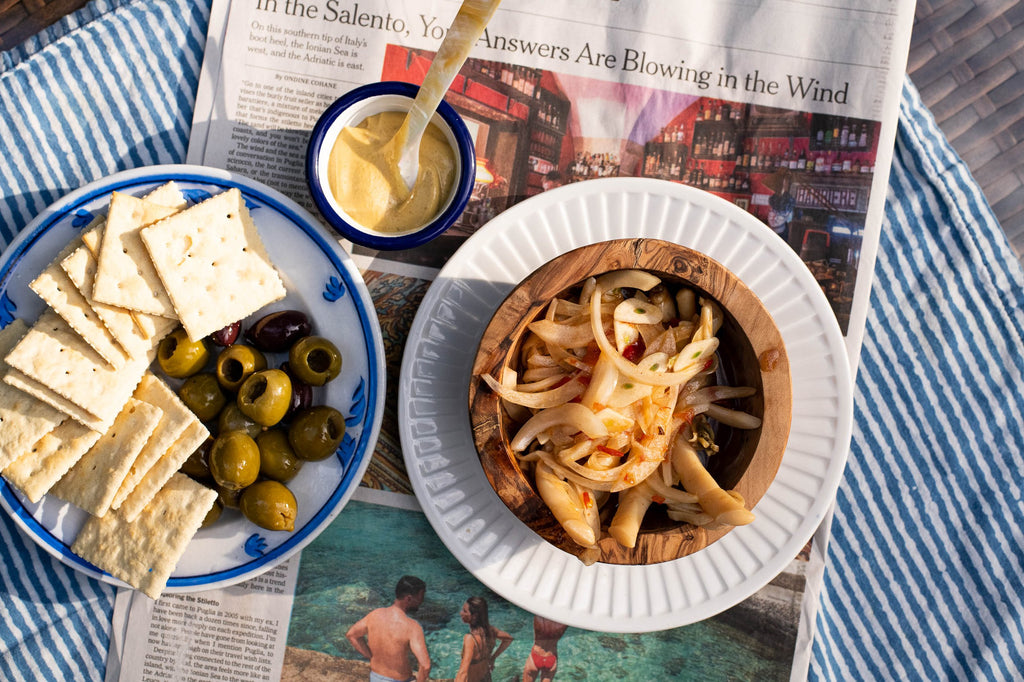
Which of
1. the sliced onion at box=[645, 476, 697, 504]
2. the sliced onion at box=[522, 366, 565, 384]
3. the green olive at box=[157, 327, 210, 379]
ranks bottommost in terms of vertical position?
the sliced onion at box=[645, 476, 697, 504]

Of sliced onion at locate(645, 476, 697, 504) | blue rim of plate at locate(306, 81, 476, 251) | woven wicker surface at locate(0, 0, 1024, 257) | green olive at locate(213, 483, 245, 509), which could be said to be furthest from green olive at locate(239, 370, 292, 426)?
woven wicker surface at locate(0, 0, 1024, 257)

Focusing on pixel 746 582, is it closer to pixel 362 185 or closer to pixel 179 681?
pixel 362 185

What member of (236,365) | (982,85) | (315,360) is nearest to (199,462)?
(236,365)

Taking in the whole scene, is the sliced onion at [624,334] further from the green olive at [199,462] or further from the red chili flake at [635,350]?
the green olive at [199,462]

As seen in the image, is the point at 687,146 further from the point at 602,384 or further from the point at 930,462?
the point at 930,462

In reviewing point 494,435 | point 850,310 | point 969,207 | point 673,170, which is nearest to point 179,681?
point 494,435

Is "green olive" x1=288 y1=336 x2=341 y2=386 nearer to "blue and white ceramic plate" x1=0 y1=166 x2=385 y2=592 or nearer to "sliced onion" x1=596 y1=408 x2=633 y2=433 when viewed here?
"blue and white ceramic plate" x1=0 y1=166 x2=385 y2=592
